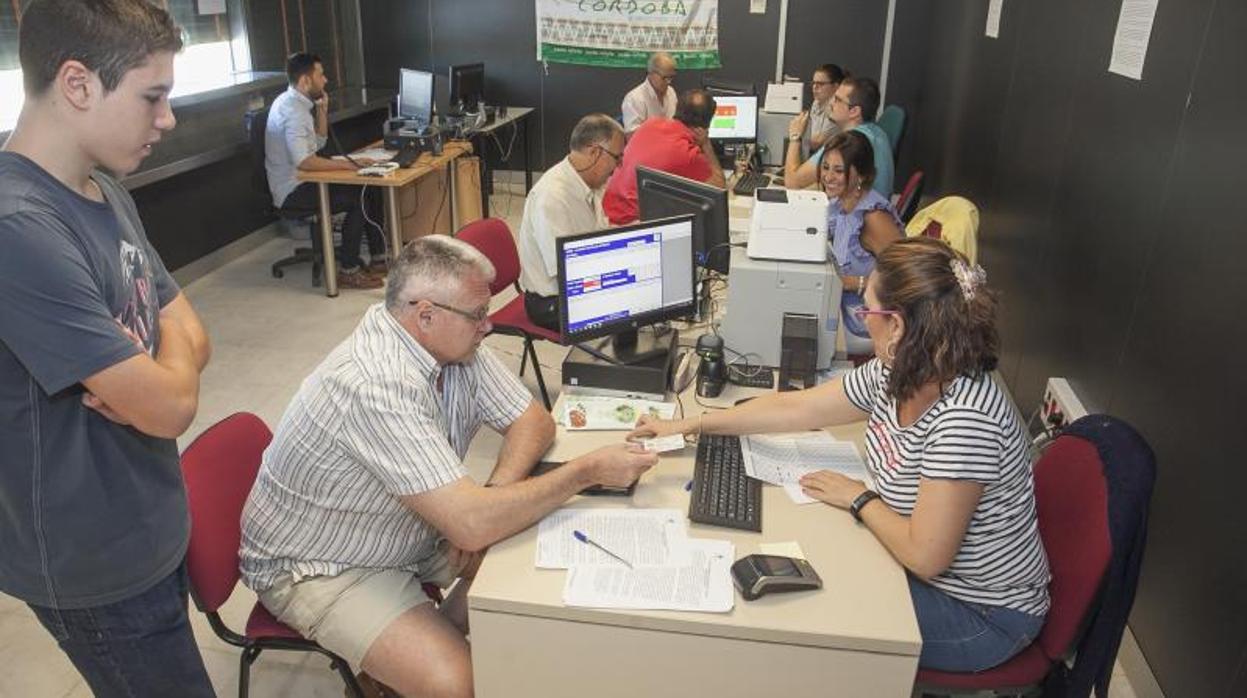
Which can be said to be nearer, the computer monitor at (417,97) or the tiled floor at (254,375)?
the tiled floor at (254,375)

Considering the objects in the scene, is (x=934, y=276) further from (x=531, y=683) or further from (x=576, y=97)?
(x=576, y=97)

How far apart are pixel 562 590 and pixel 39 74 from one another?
1141 mm

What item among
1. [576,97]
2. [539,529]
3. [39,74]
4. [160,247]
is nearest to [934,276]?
[539,529]

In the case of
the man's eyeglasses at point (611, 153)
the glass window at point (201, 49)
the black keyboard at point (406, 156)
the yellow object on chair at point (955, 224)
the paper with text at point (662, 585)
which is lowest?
the paper with text at point (662, 585)

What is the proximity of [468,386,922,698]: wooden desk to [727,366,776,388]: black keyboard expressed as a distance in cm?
81

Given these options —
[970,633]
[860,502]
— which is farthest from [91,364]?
[970,633]

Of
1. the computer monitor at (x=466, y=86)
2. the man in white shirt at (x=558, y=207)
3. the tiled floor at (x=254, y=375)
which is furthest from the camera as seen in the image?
the computer monitor at (x=466, y=86)

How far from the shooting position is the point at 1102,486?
165 centimetres

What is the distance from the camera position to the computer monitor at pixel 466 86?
6512 millimetres

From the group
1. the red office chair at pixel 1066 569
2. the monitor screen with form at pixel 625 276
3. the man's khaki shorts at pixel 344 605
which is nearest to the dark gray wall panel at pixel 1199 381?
the red office chair at pixel 1066 569

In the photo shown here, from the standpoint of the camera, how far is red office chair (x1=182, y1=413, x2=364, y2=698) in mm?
1693

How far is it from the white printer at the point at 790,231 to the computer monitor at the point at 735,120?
10.3 ft

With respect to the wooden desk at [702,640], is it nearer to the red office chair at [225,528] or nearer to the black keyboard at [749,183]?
the red office chair at [225,528]

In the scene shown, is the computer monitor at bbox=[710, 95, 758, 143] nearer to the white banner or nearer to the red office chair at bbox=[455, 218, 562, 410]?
the white banner
